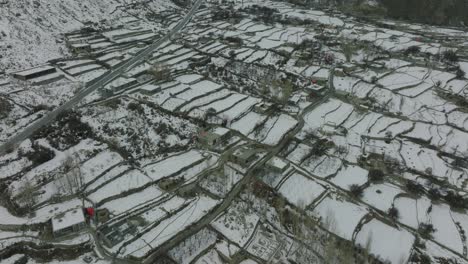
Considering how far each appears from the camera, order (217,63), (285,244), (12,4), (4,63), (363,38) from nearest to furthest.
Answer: (285,244) < (4,63) < (217,63) < (12,4) < (363,38)

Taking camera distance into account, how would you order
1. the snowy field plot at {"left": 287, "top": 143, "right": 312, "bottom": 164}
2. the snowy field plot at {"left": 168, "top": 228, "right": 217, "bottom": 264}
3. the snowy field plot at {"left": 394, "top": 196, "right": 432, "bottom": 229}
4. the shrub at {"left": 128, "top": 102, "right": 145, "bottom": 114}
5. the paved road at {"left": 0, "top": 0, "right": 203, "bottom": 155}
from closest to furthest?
the snowy field plot at {"left": 168, "top": 228, "right": 217, "bottom": 264} → the snowy field plot at {"left": 394, "top": 196, "right": 432, "bottom": 229} → the paved road at {"left": 0, "top": 0, "right": 203, "bottom": 155} → the snowy field plot at {"left": 287, "top": 143, "right": 312, "bottom": 164} → the shrub at {"left": 128, "top": 102, "right": 145, "bottom": 114}

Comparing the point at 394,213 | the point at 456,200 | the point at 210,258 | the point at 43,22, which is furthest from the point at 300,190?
the point at 43,22

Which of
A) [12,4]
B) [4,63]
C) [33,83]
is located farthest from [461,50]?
[12,4]

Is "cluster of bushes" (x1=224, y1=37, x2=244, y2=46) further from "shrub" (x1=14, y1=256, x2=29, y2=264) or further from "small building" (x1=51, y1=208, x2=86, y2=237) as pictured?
"shrub" (x1=14, y1=256, x2=29, y2=264)

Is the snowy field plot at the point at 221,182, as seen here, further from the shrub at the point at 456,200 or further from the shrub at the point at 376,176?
the shrub at the point at 456,200

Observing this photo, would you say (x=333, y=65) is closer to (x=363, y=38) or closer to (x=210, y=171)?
(x=363, y=38)

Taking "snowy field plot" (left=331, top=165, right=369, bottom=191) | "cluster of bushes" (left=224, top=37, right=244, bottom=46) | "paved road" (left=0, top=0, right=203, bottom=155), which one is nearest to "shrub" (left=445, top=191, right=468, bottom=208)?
"snowy field plot" (left=331, top=165, right=369, bottom=191)
